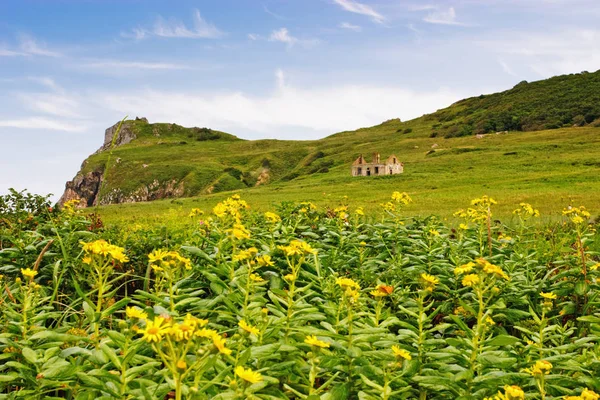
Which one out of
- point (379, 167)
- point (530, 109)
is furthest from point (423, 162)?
point (530, 109)

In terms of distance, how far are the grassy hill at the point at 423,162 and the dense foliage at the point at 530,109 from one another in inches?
14.7

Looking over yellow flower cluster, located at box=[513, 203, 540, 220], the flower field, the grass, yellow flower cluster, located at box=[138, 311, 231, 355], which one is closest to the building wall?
the grass

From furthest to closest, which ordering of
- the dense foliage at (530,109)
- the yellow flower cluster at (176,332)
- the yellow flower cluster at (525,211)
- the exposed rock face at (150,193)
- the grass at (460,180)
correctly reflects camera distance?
1. the exposed rock face at (150,193)
2. the dense foliage at (530,109)
3. the grass at (460,180)
4. the yellow flower cluster at (525,211)
5. the yellow flower cluster at (176,332)

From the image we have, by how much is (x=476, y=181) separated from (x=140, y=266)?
44.2 m

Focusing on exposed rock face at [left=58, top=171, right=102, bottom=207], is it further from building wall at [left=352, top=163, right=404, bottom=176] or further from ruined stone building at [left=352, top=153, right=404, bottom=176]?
Answer: building wall at [left=352, top=163, right=404, bottom=176]

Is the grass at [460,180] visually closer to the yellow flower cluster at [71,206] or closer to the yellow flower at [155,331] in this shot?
the yellow flower cluster at [71,206]

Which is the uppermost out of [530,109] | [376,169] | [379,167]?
[530,109]

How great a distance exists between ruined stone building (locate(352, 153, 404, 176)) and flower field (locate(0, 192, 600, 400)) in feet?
203

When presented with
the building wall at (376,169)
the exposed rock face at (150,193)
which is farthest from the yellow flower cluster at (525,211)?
the exposed rock face at (150,193)

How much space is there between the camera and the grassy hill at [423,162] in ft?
123

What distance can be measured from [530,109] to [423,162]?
59.2 m

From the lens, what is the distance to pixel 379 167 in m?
70.0

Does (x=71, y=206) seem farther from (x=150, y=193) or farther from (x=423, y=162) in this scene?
(x=150, y=193)

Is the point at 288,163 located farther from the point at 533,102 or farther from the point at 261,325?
the point at 261,325
